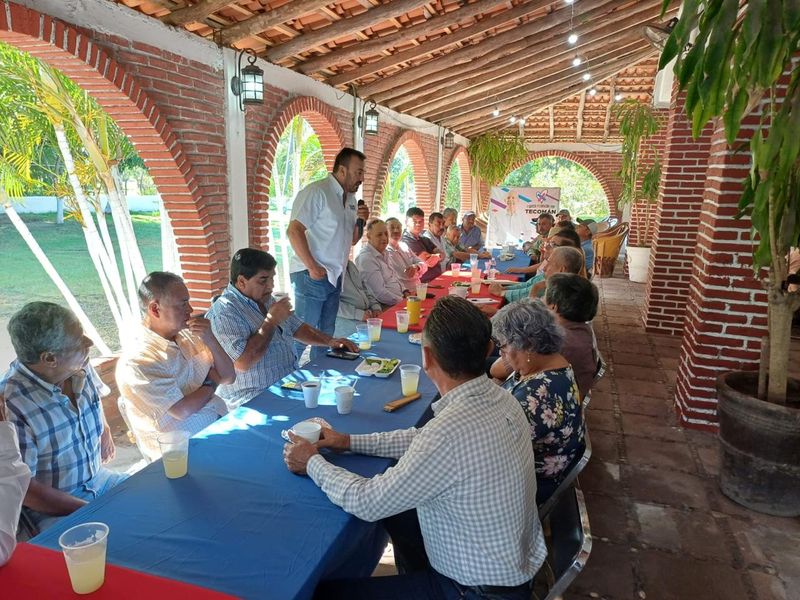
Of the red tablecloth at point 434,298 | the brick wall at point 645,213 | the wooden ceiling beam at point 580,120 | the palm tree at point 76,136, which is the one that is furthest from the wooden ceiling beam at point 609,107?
the palm tree at point 76,136

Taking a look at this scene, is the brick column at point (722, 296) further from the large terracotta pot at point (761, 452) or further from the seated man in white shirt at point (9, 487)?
the seated man in white shirt at point (9, 487)

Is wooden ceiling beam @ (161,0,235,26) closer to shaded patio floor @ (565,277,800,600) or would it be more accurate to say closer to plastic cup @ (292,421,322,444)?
plastic cup @ (292,421,322,444)

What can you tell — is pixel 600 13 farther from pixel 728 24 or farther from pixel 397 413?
pixel 397 413

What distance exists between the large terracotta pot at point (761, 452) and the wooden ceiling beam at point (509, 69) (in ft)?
19.7

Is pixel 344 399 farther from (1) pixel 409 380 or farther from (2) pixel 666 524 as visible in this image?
(2) pixel 666 524

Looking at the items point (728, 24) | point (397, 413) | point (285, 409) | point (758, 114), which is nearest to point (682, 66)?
point (728, 24)

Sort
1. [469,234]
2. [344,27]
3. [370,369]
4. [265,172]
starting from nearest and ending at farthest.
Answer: [370,369], [344,27], [265,172], [469,234]

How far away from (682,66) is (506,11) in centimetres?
452

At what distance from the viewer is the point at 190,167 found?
4031 mm

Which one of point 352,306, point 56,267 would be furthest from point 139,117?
point 56,267

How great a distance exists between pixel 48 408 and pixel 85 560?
826 mm

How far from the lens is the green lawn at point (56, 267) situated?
12133mm

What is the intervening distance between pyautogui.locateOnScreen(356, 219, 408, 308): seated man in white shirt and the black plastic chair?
3053 mm

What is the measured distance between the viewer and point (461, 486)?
1.30 m
